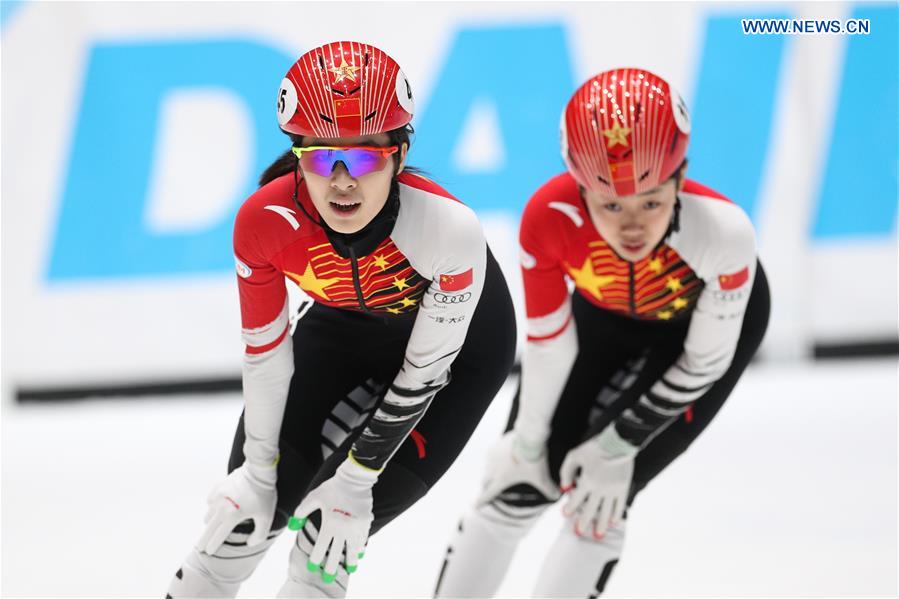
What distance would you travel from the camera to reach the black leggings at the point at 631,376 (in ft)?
10.6

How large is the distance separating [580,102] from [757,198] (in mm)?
3665

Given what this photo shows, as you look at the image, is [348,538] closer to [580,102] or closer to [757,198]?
[580,102]

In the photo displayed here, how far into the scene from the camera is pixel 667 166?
8.91ft

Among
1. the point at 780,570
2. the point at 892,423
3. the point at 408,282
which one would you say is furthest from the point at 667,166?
the point at 892,423

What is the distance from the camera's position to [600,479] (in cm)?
313

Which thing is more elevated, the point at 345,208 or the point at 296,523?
the point at 345,208

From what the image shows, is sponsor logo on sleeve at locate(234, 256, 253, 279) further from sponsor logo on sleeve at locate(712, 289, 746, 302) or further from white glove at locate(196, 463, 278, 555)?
sponsor logo on sleeve at locate(712, 289, 746, 302)

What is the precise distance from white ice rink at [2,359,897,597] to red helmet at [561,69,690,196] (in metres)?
1.75

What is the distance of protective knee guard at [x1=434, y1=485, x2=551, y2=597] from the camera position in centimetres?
327

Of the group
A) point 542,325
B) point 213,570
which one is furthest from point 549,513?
point 213,570

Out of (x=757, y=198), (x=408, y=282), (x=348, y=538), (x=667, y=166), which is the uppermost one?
(x=757, y=198)

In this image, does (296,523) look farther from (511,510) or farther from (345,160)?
(345,160)

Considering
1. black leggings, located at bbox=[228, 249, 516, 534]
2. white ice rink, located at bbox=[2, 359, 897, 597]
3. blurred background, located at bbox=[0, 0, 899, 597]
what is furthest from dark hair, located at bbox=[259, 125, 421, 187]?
blurred background, located at bbox=[0, 0, 899, 597]

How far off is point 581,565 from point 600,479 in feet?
0.98
